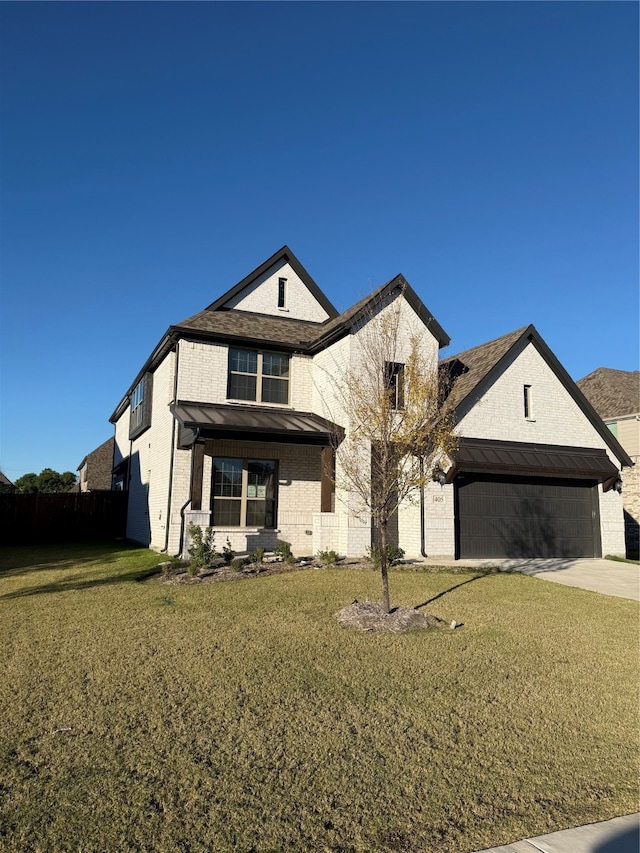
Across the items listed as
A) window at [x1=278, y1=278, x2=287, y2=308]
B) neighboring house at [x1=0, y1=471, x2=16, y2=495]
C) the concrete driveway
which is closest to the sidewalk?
the concrete driveway

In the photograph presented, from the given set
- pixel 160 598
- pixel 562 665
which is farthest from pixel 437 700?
pixel 160 598

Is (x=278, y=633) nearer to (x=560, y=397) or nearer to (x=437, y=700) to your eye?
(x=437, y=700)

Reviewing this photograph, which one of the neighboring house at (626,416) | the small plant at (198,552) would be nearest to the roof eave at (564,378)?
the neighboring house at (626,416)

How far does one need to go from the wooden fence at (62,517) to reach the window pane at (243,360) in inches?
403

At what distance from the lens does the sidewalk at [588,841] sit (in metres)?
3.23

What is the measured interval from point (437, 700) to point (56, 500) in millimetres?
21784

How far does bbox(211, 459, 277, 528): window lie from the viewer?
16516 millimetres

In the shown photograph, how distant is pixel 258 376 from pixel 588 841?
50.8 feet

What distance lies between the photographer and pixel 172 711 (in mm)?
5047

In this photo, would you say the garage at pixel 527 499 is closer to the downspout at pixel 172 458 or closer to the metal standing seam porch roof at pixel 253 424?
the metal standing seam porch roof at pixel 253 424

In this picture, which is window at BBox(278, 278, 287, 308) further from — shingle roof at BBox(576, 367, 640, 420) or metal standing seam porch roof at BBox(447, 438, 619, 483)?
shingle roof at BBox(576, 367, 640, 420)

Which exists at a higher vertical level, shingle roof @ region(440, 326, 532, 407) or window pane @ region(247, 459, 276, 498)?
shingle roof @ region(440, 326, 532, 407)

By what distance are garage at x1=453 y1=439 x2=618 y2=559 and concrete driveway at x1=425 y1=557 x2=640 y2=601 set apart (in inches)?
24.8

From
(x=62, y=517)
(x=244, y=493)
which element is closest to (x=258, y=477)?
(x=244, y=493)
